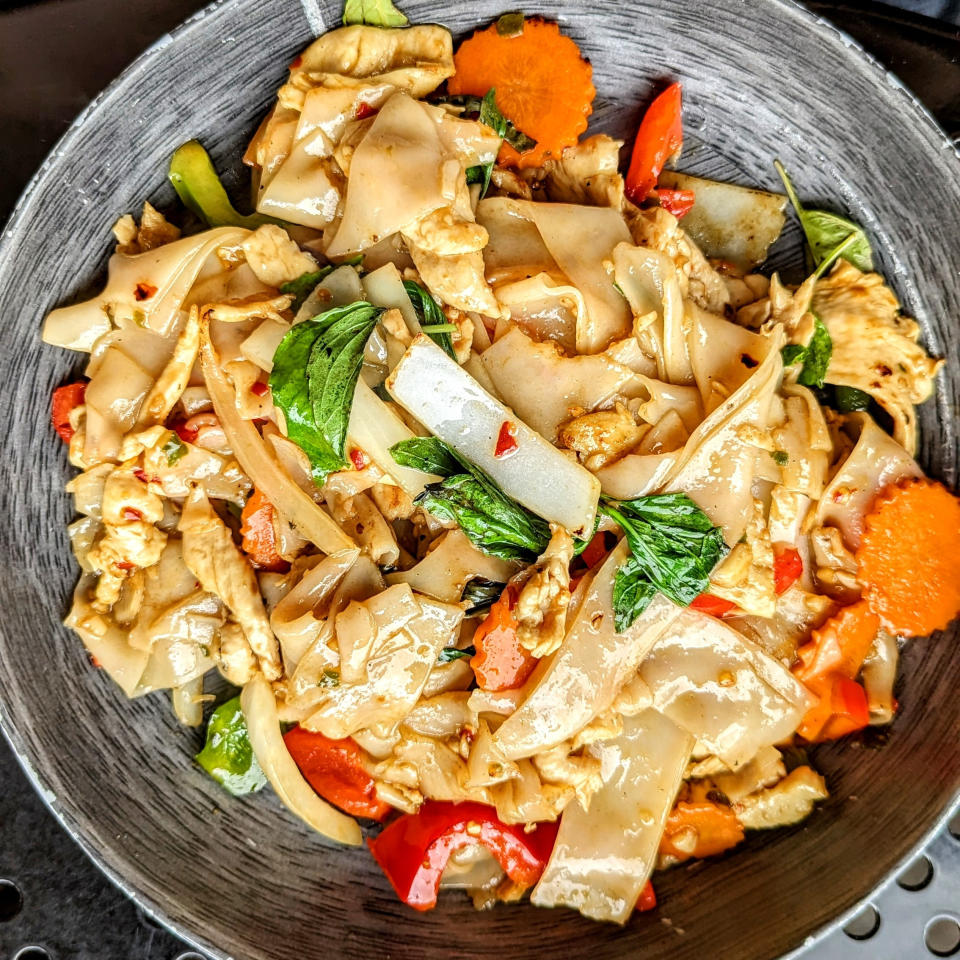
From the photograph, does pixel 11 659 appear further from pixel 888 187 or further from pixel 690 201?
pixel 888 187

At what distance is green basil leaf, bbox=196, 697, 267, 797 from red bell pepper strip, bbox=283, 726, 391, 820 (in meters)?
0.20

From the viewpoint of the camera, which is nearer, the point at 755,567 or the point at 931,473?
the point at 755,567

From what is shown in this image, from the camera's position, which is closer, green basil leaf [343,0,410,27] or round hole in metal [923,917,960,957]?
green basil leaf [343,0,410,27]

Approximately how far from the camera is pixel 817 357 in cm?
314

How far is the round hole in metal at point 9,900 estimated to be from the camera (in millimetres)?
3533

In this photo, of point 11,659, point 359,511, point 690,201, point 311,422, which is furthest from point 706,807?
point 11,659

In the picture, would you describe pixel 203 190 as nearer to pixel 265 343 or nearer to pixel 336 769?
pixel 265 343

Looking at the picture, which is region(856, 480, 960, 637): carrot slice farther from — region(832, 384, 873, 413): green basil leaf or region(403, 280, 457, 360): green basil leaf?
region(403, 280, 457, 360): green basil leaf

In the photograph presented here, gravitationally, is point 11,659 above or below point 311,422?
below

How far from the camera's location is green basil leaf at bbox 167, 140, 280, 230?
2.94 meters

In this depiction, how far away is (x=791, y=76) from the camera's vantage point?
9.76 ft

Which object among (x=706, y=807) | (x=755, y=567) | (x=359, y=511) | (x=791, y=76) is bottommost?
(x=706, y=807)

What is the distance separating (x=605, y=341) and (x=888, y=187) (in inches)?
50.5

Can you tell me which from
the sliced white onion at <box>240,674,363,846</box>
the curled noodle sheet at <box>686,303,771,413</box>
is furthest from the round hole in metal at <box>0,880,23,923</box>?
the curled noodle sheet at <box>686,303,771,413</box>
